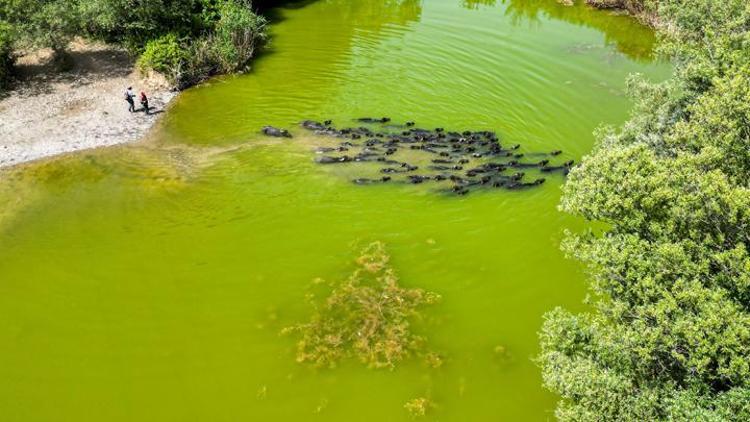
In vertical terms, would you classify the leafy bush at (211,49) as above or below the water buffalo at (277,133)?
above

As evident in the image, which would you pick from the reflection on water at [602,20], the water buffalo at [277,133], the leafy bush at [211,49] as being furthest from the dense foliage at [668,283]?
the reflection on water at [602,20]

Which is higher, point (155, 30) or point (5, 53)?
point (155, 30)

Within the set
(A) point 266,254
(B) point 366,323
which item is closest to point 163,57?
(A) point 266,254

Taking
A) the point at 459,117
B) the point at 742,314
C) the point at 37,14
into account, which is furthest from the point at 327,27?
the point at 742,314

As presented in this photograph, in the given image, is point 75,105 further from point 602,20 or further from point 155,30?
point 602,20

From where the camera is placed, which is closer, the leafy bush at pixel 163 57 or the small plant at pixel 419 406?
the small plant at pixel 419 406

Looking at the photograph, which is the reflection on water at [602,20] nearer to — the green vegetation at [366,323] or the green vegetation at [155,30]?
the green vegetation at [155,30]
